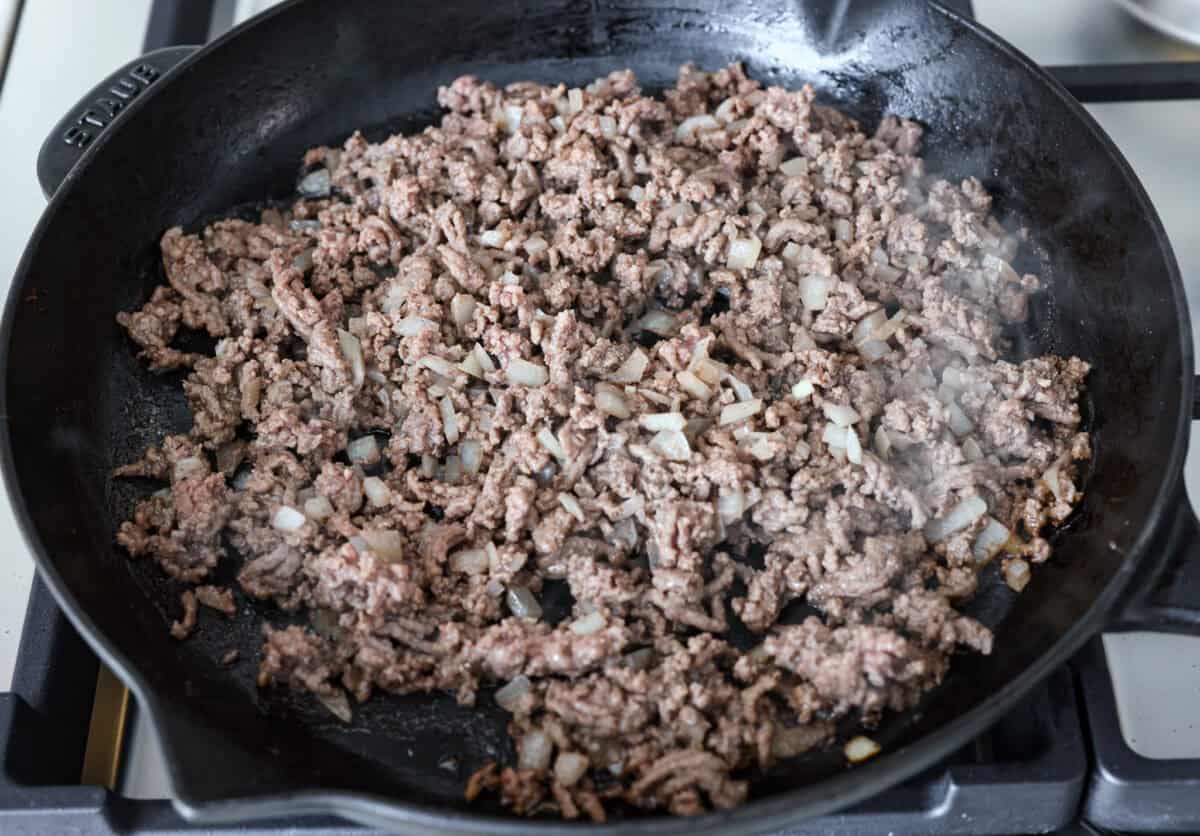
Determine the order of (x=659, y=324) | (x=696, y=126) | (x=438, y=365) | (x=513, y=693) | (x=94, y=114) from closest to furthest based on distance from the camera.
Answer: (x=513, y=693) → (x=438, y=365) → (x=659, y=324) → (x=94, y=114) → (x=696, y=126)

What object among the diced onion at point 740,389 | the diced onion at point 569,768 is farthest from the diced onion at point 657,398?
the diced onion at point 569,768

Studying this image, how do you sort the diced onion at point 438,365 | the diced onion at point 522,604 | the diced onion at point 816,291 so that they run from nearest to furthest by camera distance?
the diced onion at point 522,604 < the diced onion at point 438,365 < the diced onion at point 816,291

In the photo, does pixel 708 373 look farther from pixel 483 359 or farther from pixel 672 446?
pixel 483 359

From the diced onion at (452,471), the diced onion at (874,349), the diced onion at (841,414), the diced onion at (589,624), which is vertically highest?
the diced onion at (874,349)

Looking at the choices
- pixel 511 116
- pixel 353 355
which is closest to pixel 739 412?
pixel 353 355

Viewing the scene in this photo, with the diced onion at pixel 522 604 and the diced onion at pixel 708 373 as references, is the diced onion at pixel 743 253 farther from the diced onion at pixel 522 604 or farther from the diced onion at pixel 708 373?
the diced onion at pixel 522 604

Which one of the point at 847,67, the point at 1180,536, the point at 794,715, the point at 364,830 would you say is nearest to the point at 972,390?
the point at 1180,536
